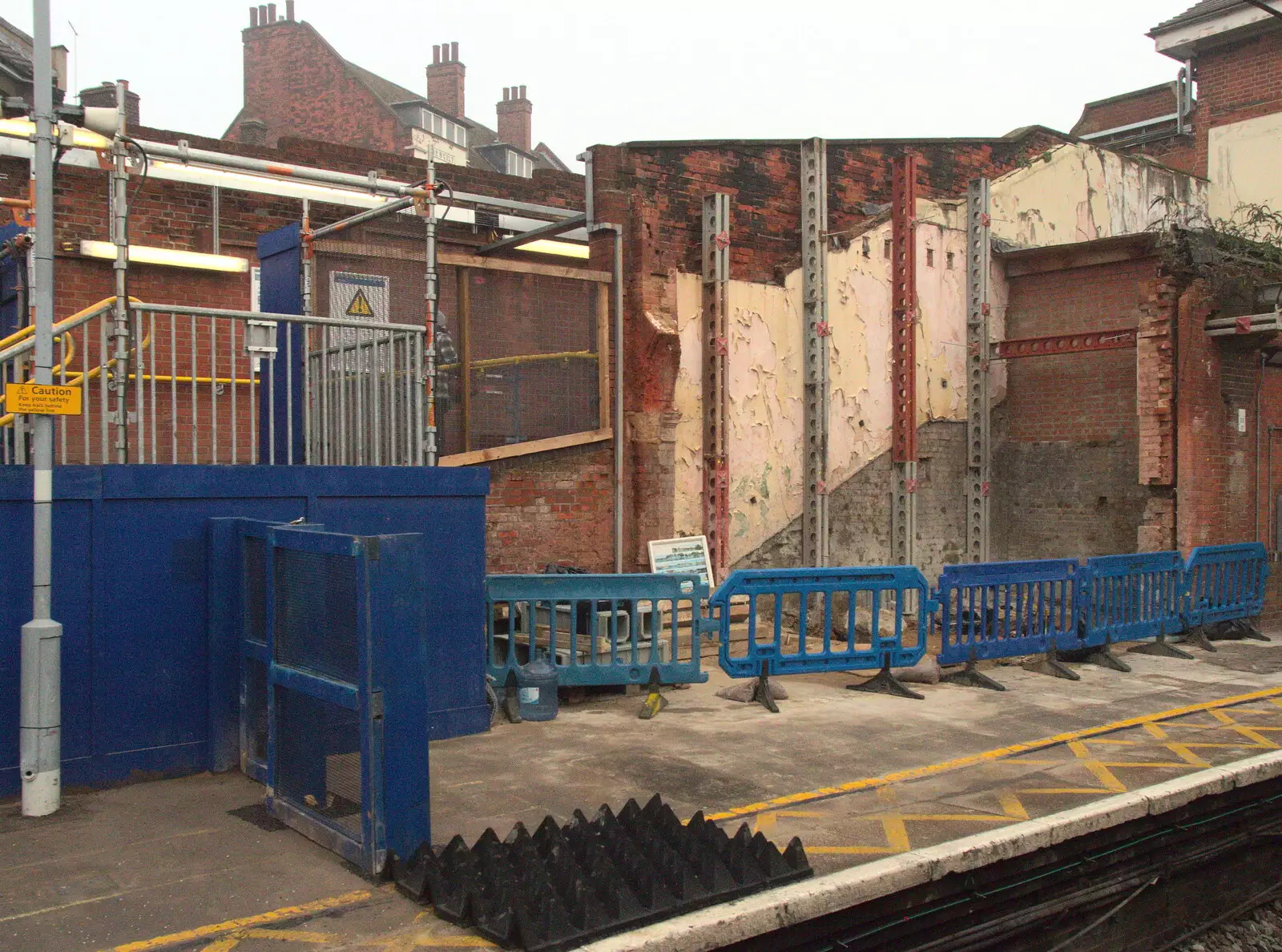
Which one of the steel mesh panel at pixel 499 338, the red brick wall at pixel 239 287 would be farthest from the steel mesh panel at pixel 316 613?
the steel mesh panel at pixel 499 338

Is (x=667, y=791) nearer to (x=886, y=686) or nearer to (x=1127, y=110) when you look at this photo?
(x=886, y=686)

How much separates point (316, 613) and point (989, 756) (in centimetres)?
463

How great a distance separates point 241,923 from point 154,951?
36 cm

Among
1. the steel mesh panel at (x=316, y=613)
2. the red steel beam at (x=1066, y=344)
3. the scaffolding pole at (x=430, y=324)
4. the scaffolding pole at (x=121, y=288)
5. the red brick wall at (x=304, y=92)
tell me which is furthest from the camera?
the red brick wall at (x=304, y=92)

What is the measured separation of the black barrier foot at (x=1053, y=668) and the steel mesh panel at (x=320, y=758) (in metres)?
7.47

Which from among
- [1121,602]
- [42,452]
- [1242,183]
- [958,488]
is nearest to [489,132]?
[1242,183]

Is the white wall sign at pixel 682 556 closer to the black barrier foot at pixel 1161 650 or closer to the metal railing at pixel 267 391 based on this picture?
the metal railing at pixel 267 391

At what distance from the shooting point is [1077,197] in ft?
54.6

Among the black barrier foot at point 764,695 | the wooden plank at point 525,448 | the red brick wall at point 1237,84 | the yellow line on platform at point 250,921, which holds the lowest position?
the yellow line on platform at point 250,921

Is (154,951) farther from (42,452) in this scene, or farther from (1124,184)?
(1124,184)

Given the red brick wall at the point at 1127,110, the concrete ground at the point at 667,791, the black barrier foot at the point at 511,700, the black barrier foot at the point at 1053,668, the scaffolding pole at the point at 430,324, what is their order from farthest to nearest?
the red brick wall at the point at 1127,110 → the black barrier foot at the point at 1053,668 → the black barrier foot at the point at 511,700 → the scaffolding pole at the point at 430,324 → the concrete ground at the point at 667,791

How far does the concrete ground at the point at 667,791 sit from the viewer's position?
4.75 m

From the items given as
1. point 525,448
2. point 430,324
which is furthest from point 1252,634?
point 430,324

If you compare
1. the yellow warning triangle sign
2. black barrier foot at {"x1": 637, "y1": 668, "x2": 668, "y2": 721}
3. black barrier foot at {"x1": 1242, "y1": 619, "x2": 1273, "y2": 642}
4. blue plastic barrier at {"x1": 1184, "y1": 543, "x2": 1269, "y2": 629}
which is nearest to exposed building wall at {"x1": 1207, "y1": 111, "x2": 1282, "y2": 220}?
blue plastic barrier at {"x1": 1184, "y1": 543, "x2": 1269, "y2": 629}
